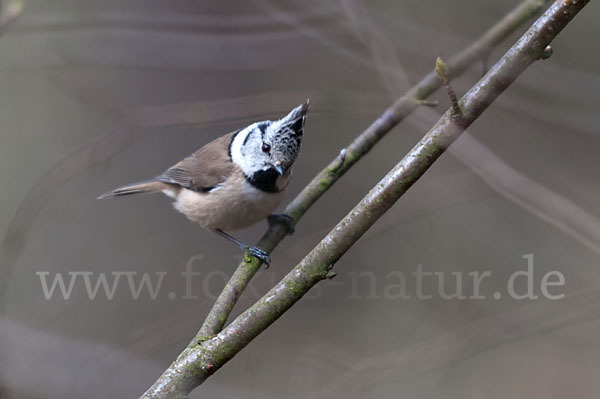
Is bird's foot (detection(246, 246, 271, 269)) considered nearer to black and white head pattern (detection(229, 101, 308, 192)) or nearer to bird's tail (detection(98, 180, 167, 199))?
black and white head pattern (detection(229, 101, 308, 192))

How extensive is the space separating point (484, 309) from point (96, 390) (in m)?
2.97

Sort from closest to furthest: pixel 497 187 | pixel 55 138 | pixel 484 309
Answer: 1. pixel 497 187
2. pixel 484 309
3. pixel 55 138

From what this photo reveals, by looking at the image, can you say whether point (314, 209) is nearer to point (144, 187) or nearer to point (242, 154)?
point (144, 187)

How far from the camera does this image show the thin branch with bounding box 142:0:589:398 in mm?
2074

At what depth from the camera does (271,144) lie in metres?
3.75

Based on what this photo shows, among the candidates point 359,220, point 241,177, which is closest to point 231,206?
point 241,177

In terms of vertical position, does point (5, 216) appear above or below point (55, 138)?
below

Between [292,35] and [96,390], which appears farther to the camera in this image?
[292,35]

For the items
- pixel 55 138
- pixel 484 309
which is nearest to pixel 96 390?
pixel 484 309

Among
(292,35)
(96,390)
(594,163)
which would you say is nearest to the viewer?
(96,390)

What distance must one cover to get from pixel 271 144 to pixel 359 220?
1.66 m

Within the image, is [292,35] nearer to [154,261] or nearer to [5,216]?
[154,261]

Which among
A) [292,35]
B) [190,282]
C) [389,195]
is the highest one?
[292,35]

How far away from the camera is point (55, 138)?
661 cm
